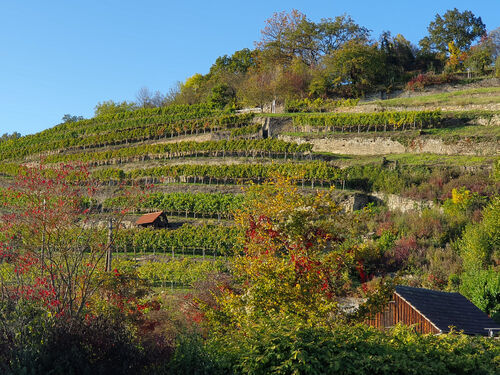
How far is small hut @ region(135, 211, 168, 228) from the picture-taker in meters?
39.2

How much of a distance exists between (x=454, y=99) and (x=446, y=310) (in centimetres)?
3367

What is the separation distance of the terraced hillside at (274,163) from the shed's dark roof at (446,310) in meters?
9.42

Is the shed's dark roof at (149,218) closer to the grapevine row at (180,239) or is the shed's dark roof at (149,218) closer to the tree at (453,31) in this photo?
the grapevine row at (180,239)

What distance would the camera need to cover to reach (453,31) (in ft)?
213

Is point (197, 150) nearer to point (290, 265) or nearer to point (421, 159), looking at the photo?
point (421, 159)

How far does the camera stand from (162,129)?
188ft

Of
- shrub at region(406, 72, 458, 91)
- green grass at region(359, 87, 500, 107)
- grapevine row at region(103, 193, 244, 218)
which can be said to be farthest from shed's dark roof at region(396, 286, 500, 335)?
shrub at region(406, 72, 458, 91)

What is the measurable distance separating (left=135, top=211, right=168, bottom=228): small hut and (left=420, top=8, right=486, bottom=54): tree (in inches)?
1591

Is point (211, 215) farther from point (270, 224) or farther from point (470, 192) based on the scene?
point (270, 224)

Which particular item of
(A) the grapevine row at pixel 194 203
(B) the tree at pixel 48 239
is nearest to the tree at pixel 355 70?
(A) the grapevine row at pixel 194 203

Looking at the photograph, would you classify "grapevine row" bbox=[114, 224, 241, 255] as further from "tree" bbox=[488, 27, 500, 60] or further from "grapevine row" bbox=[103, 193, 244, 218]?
"tree" bbox=[488, 27, 500, 60]

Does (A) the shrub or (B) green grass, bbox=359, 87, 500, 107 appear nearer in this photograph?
(B) green grass, bbox=359, 87, 500, 107

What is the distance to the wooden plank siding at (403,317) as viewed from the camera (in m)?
17.8

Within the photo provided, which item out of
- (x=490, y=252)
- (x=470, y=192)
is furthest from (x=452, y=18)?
(x=490, y=252)
